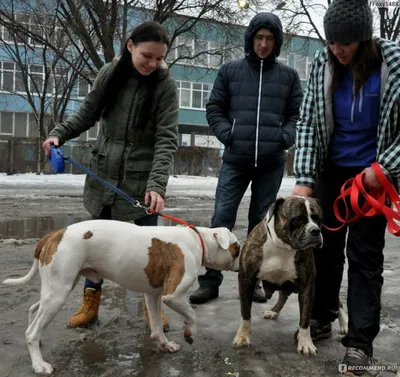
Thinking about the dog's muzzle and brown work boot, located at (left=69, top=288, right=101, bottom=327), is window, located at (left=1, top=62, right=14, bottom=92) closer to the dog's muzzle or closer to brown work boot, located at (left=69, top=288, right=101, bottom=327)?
brown work boot, located at (left=69, top=288, right=101, bottom=327)

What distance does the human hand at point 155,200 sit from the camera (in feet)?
11.6

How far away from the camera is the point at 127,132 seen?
3.86 m

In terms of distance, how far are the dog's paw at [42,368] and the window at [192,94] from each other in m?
31.5

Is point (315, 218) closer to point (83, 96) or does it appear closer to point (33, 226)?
point (33, 226)

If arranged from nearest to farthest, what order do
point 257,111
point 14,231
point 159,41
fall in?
point 159,41 → point 257,111 → point 14,231

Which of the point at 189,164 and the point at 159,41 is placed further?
the point at 189,164

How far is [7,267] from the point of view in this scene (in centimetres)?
534

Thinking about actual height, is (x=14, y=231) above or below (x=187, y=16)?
below

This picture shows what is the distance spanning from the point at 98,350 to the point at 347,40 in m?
2.50

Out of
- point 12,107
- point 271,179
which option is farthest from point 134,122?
point 12,107

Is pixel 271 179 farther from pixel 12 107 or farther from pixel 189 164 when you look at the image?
→ pixel 12 107

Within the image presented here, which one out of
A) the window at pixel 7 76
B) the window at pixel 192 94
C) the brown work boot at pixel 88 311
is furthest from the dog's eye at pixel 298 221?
the window at pixel 7 76

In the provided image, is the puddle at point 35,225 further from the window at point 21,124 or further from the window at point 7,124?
the window at point 7,124

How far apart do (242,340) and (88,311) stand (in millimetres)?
1167
